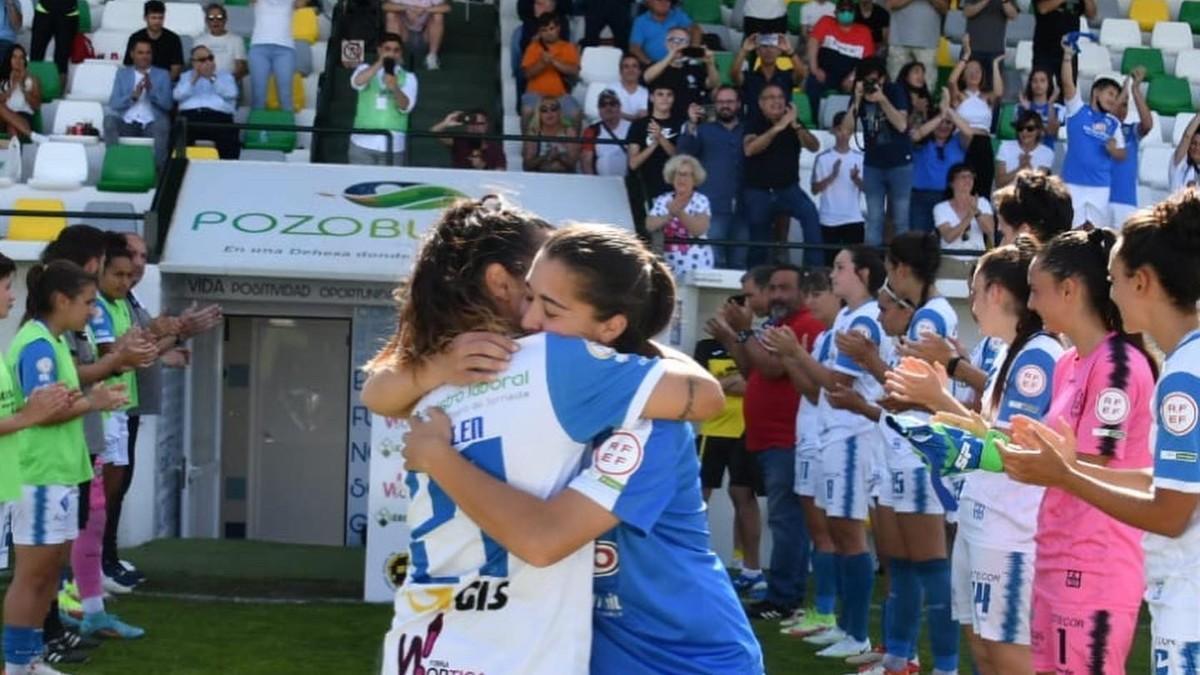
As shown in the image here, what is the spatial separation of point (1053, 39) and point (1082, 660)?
40.0 ft

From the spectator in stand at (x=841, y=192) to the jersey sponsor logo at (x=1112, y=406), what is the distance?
9038mm

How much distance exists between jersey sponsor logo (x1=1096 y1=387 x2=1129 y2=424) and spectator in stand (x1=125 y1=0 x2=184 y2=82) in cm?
1108

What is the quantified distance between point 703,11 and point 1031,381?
1190 centimetres

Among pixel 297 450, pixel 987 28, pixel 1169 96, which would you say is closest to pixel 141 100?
pixel 297 450

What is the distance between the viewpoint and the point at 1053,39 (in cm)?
1603

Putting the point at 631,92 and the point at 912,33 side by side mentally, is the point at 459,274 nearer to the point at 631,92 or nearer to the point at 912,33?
the point at 631,92

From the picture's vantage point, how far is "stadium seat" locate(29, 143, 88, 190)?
13477 millimetres

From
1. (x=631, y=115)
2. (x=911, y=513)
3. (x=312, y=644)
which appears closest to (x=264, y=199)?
(x=631, y=115)

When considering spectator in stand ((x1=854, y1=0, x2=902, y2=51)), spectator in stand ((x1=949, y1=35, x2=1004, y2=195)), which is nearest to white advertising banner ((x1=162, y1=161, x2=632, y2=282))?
spectator in stand ((x1=949, y1=35, x2=1004, y2=195))

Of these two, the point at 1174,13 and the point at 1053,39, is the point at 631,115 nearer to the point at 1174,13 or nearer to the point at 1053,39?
the point at 1053,39

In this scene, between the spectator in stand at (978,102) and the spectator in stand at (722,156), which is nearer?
the spectator in stand at (722,156)

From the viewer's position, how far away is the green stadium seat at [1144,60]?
17188 millimetres

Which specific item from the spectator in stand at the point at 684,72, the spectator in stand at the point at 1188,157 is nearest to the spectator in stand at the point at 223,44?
the spectator in stand at the point at 684,72

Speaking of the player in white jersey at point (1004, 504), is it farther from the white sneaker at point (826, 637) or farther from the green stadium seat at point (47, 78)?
the green stadium seat at point (47, 78)
